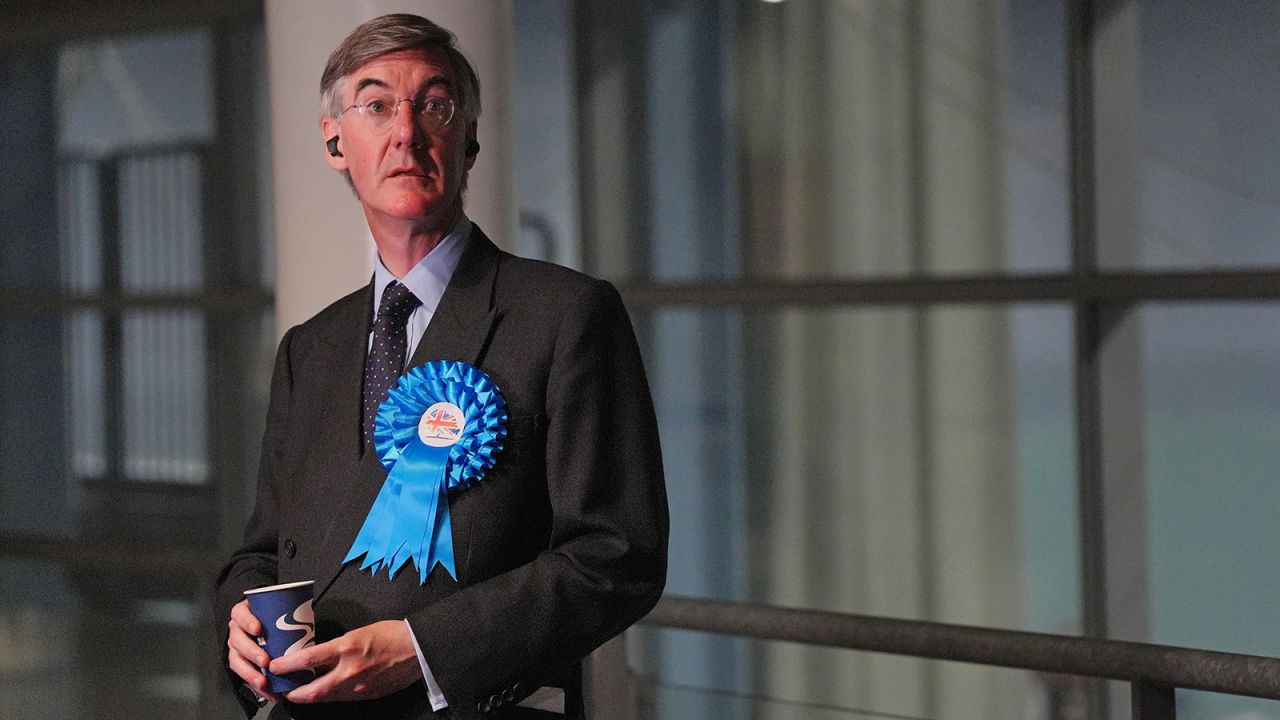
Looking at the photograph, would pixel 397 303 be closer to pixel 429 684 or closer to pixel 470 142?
pixel 470 142

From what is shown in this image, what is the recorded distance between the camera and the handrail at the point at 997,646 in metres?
1.96

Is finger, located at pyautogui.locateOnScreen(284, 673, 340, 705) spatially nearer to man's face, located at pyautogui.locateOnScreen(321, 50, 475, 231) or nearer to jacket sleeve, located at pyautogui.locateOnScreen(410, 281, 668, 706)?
jacket sleeve, located at pyautogui.locateOnScreen(410, 281, 668, 706)

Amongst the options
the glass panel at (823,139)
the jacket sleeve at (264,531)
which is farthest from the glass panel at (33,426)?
the jacket sleeve at (264,531)

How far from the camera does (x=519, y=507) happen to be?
1302 millimetres

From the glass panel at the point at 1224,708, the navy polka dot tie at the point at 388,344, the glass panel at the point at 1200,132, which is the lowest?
the glass panel at the point at 1224,708

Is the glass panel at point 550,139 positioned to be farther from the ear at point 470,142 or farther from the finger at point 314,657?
the finger at point 314,657

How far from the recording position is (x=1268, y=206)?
16.4ft

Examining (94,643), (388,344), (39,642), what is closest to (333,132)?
(388,344)

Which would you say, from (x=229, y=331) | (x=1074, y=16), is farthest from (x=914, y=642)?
(x=229, y=331)

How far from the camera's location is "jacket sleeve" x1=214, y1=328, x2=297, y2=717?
4.81ft

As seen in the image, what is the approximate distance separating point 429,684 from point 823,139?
16.4ft

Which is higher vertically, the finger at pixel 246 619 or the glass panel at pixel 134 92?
the glass panel at pixel 134 92

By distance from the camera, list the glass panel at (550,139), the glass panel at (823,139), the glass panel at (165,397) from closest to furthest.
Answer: the glass panel at (823,139) < the glass panel at (550,139) < the glass panel at (165,397)

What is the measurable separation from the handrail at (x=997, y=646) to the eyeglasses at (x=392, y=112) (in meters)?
1.27
